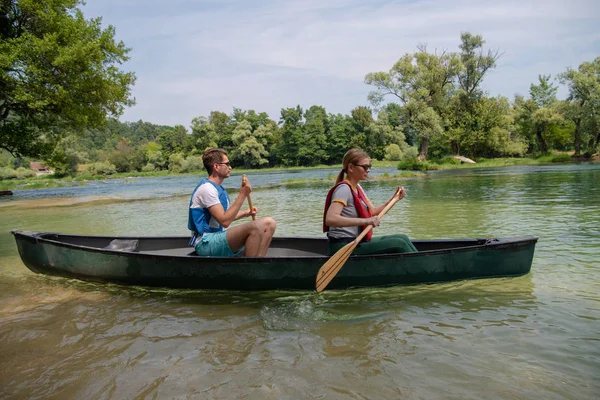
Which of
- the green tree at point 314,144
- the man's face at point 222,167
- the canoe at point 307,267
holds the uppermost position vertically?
the green tree at point 314,144

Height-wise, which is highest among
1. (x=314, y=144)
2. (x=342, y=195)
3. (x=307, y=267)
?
(x=314, y=144)

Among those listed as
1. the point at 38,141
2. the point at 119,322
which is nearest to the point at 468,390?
the point at 119,322

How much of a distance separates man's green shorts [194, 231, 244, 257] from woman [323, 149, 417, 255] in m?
1.22

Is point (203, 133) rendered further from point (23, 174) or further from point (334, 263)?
point (334, 263)

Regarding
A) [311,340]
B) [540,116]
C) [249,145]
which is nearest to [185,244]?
[311,340]

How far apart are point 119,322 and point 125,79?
16521 mm

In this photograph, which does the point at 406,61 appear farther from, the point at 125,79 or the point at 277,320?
the point at 277,320

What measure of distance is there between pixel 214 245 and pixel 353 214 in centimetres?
169

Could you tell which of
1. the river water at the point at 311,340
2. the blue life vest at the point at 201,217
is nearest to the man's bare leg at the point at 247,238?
the blue life vest at the point at 201,217

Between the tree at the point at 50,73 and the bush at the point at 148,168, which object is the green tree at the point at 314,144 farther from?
the tree at the point at 50,73

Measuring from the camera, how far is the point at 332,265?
477cm

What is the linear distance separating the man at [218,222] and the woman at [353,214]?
74 centimetres

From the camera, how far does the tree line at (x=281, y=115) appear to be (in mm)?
15219

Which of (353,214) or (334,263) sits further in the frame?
(353,214)
